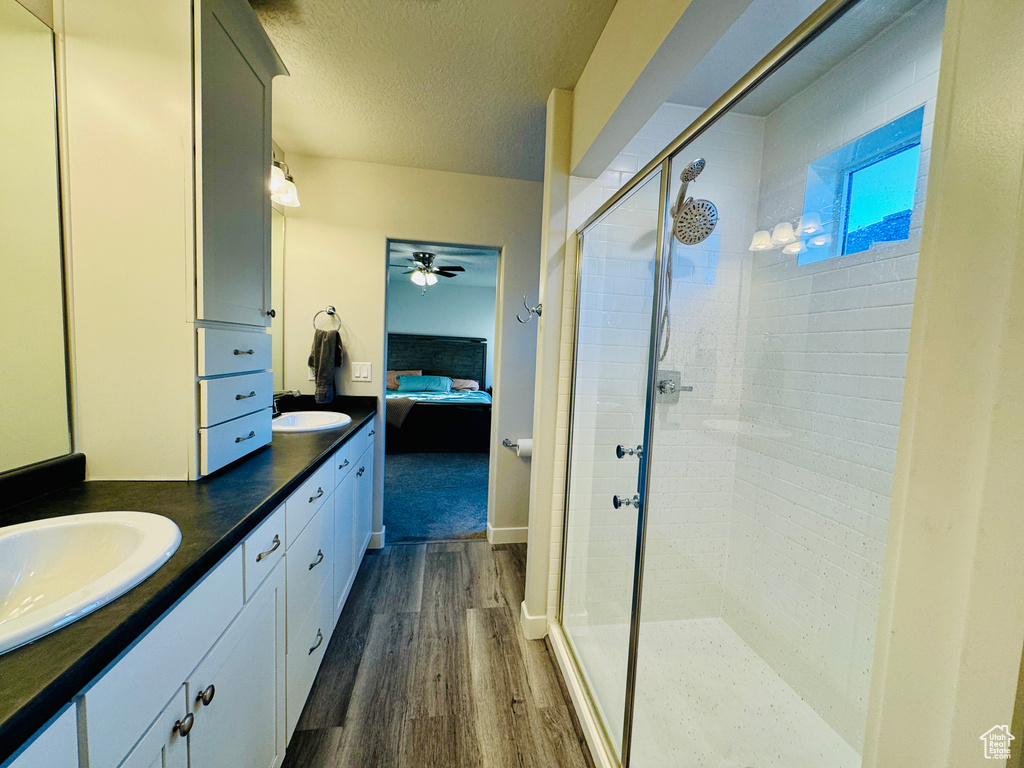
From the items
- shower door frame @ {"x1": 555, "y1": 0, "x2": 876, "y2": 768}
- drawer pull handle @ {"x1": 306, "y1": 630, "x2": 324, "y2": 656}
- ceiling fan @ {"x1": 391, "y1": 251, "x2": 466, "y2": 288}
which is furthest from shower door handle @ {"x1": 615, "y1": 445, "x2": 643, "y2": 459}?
ceiling fan @ {"x1": 391, "y1": 251, "x2": 466, "y2": 288}

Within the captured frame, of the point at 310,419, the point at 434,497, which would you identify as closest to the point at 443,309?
the point at 434,497

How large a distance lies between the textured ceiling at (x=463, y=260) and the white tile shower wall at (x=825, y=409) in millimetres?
2928

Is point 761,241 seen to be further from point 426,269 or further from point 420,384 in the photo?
point 420,384

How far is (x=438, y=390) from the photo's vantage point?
5.54 m

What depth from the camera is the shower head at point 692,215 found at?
1.33m

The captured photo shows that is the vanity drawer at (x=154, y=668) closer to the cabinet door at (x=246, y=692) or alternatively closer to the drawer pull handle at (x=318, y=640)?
the cabinet door at (x=246, y=692)

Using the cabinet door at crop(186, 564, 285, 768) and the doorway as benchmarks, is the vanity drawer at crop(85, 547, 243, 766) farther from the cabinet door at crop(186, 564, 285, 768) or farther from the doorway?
the doorway

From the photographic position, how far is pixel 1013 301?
0.33 m

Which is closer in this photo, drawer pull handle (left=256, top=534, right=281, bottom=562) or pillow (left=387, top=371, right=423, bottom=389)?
drawer pull handle (left=256, top=534, right=281, bottom=562)

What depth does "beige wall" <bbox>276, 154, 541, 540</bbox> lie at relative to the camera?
235 centimetres

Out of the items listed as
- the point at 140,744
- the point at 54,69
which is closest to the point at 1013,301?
the point at 140,744

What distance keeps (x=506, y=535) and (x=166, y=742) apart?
6.96ft

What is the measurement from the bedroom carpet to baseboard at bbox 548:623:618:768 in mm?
1111

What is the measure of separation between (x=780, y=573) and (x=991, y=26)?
1.69 metres
